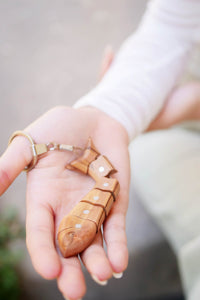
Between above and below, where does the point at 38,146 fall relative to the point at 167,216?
above

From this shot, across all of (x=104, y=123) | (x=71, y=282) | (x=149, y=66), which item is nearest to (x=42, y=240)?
(x=71, y=282)

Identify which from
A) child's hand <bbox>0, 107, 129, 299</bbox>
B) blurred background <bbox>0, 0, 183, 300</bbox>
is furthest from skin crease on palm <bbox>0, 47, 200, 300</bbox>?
blurred background <bbox>0, 0, 183, 300</bbox>

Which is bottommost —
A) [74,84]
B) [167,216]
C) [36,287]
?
[36,287]

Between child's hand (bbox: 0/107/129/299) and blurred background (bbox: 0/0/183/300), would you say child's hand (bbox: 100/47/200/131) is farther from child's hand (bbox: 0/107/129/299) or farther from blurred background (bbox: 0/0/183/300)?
child's hand (bbox: 0/107/129/299)

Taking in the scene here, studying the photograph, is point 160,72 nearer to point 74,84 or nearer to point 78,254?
point 74,84

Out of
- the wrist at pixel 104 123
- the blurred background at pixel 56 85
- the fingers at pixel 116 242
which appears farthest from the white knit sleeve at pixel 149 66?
the fingers at pixel 116 242

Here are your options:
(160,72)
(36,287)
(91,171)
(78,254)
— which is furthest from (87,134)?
(36,287)

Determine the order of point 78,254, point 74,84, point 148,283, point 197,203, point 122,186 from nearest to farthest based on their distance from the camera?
point 78,254, point 122,186, point 197,203, point 74,84, point 148,283
